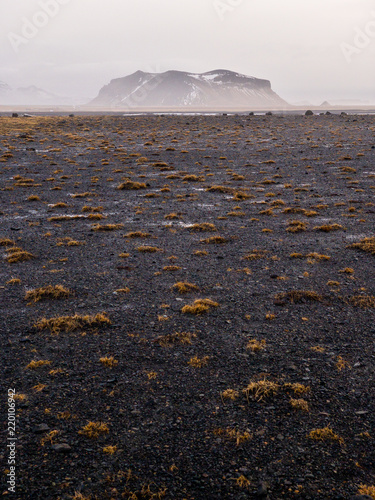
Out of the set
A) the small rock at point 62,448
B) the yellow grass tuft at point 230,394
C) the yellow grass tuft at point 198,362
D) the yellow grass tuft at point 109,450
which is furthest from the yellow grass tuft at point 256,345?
the small rock at point 62,448

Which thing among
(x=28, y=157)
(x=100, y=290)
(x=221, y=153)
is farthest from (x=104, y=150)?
(x=100, y=290)

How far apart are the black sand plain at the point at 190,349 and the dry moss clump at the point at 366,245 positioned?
9 cm

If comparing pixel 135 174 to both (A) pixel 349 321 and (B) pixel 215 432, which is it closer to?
(A) pixel 349 321

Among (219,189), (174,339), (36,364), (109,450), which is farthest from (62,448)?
(219,189)

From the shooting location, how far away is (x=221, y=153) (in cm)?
4412

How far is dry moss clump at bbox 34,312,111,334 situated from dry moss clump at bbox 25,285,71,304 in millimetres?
1417

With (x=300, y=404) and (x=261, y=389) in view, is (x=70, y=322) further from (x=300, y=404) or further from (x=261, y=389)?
(x=300, y=404)

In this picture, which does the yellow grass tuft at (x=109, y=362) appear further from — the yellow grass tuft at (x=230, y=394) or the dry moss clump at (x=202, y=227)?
the dry moss clump at (x=202, y=227)

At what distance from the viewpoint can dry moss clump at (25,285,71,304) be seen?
36.7 feet

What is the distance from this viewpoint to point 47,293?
1137 cm

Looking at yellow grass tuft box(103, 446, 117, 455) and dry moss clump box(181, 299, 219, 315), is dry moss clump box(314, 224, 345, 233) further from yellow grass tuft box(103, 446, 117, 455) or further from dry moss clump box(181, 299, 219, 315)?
yellow grass tuft box(103, 446, 117, 455)

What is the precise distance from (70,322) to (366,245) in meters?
11.9

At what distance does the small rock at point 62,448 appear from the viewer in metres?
6.00

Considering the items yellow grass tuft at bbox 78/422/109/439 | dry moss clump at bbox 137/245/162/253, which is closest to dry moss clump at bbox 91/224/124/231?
dry moss clump at bbox 137/245/162/253
